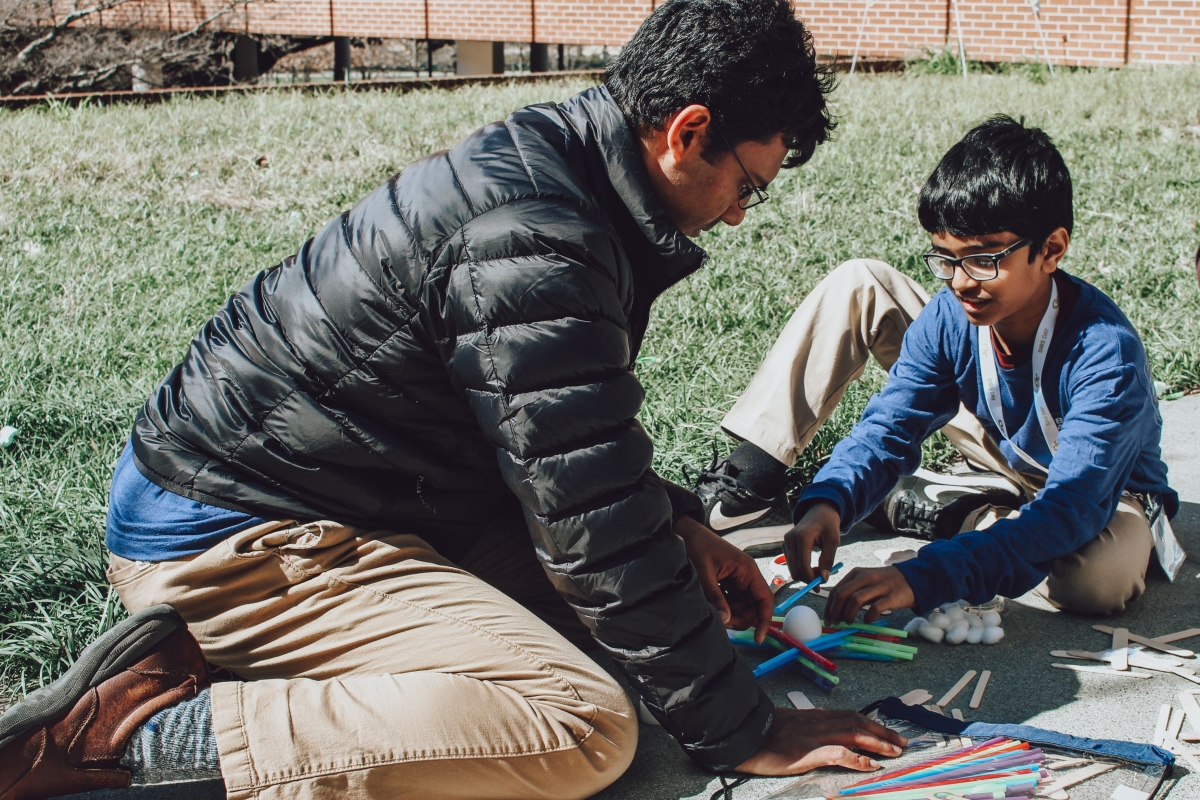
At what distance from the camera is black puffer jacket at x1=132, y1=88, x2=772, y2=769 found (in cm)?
197

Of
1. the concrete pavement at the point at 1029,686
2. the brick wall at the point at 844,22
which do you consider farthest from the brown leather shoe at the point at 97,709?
the brick wall at the point at 844,22

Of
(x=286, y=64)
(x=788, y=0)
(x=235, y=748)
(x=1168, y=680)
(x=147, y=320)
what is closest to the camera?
(x=235, y=748)

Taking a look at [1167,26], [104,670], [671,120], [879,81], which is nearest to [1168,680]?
[671,120]

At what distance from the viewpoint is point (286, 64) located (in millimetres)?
21812

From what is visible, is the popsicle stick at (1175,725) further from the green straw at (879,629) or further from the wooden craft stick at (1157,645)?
the green straw at (879,629)

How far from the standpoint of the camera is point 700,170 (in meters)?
2.17

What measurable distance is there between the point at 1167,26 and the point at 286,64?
16.2 metres

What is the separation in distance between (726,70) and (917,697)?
1.52 metres

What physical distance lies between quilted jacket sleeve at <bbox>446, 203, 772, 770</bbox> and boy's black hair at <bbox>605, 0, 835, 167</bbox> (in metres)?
0.32

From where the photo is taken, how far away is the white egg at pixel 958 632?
110 inches

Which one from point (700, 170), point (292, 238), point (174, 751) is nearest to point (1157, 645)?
point (700, 170)

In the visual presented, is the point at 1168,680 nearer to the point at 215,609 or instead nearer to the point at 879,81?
the point at 215,609

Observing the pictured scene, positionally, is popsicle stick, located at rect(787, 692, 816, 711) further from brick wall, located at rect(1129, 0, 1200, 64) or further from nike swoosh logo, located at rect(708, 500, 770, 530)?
brick wall, located at rect(1129, 0, 1200, 64)

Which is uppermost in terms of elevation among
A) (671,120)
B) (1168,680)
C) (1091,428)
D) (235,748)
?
(671,120)
